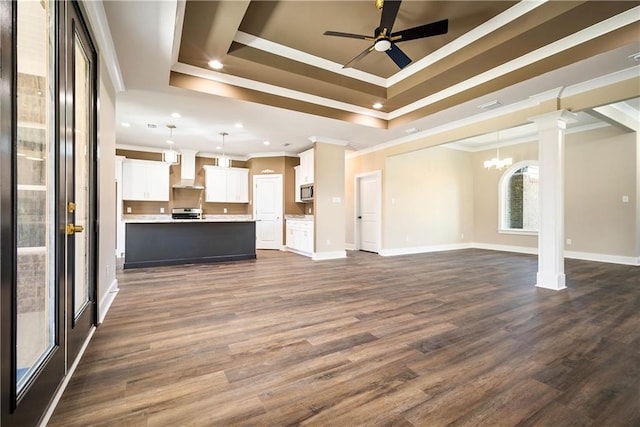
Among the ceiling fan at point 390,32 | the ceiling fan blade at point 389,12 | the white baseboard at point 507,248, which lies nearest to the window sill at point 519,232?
the white baseboard at point 507,248

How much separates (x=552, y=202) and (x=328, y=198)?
4045 mm

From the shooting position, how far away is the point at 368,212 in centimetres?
782

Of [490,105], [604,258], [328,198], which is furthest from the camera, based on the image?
[328,198]

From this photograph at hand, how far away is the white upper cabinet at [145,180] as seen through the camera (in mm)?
7094

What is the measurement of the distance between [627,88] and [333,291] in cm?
438

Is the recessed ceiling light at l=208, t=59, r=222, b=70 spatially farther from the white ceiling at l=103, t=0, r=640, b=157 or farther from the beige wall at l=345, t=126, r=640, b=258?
the beige wall at l=345, t=126, r=640, b=258

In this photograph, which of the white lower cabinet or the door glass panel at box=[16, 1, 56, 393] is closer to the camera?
the door glass panel at box=[16, 1, 56, 393]

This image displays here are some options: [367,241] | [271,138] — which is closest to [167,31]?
[271,138]

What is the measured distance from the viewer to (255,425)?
1.38 metres

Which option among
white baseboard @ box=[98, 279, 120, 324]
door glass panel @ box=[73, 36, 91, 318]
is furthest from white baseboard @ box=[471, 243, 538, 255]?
door glass panel @ box=[73, 36, 91, 318]

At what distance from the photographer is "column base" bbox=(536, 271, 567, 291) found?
3.86 meters

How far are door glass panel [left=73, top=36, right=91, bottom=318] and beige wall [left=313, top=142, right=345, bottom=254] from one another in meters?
4.40

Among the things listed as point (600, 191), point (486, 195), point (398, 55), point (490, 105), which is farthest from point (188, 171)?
point (600, 191)

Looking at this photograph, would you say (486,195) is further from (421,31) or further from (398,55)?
(421,31)
